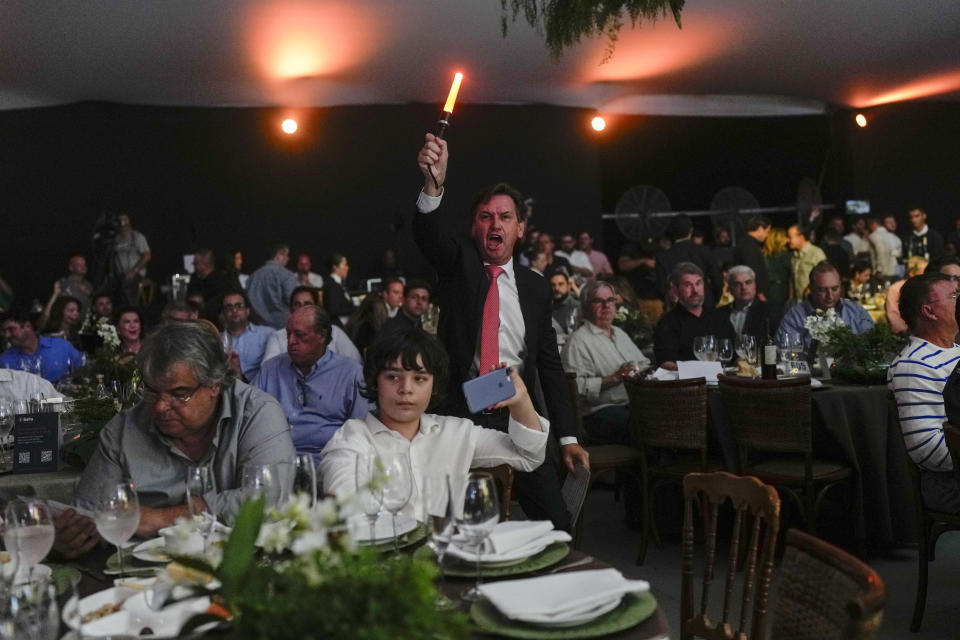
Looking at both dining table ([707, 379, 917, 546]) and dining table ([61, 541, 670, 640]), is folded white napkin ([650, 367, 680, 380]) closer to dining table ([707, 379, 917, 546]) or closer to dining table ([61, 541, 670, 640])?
dining table ([707, 379, 917, 546])

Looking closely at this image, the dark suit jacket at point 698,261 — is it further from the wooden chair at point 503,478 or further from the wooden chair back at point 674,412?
the wooden chair at point 503,478

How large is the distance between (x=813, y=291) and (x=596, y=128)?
9990 mm

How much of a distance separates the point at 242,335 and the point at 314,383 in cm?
221

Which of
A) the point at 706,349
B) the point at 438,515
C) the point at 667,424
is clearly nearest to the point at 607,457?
the point at 667,424

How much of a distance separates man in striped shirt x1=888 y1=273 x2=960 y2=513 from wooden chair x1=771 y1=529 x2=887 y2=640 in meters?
2.29

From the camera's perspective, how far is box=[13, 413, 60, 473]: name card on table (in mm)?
3391

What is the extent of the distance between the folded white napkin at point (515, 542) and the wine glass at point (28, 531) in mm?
732

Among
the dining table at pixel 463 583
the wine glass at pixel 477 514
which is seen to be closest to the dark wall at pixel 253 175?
the dining table at pixel 463 583

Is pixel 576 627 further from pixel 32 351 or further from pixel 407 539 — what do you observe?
pixel 32 351

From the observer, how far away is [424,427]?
9.91 ft

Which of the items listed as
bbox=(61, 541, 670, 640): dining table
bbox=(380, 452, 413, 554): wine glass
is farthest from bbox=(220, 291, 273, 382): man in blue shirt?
bbox=(380, 452, 413, 554): wine glass

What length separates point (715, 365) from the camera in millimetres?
5684

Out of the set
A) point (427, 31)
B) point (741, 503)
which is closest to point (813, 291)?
point (741, 503)

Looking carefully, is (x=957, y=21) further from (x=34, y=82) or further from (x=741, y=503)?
(x=741, y=503)
